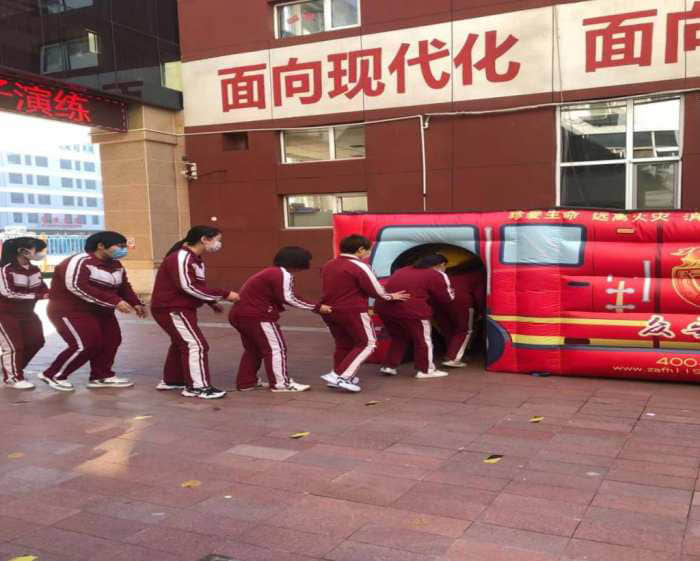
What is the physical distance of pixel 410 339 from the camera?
7223 millimetres

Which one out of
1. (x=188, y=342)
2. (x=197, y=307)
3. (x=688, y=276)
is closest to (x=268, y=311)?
(x=197, y=307)

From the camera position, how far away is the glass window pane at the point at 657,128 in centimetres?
1038

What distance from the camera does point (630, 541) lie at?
3.16 metres

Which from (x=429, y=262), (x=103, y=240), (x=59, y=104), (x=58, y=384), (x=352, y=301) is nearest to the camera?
(x=352, y=301)

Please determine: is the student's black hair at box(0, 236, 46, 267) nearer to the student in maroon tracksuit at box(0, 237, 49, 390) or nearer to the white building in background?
the student in maroon tracksuit at box(0, 237, 49, 390)

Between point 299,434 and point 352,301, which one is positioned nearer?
point 299,434

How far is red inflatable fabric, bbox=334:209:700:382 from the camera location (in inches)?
248

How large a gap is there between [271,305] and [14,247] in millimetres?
2777

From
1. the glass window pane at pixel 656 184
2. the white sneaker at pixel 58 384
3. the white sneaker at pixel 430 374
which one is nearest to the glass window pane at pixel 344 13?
the glass window pane at pixel 656 184

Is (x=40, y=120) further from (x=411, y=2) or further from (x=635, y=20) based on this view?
(x=635, y=20)

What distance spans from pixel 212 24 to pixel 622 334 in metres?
10.6

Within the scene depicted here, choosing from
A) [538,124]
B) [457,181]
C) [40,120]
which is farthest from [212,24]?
[538,124]

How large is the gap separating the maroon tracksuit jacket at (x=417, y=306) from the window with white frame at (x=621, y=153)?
17.2 ft

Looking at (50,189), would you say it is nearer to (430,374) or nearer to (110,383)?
(110,383)
